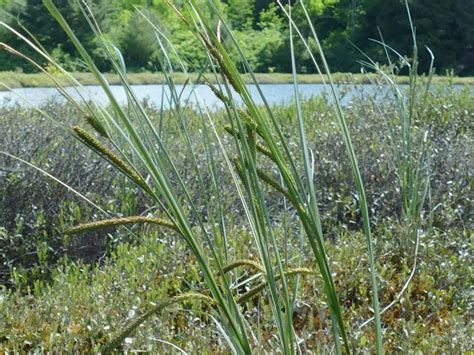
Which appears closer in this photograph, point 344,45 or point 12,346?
point 12,346

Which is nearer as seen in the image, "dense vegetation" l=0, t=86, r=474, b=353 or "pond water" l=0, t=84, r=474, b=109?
"dense vegetation" l=0, t=86, r=474, b=353

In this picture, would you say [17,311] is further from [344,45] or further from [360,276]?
[344,45]

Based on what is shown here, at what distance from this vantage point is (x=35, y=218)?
3.62m

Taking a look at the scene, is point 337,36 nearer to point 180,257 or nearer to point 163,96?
point 163,96

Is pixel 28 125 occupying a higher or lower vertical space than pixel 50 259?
higher

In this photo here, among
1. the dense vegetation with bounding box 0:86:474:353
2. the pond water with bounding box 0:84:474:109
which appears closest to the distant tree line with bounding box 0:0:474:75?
the pond water with bounding box 0:84:474:109

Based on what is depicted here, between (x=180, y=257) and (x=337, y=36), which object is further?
(x=337, y=36)

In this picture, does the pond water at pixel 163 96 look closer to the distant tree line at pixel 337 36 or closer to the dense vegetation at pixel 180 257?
the dense vegetation at pixel 180 257

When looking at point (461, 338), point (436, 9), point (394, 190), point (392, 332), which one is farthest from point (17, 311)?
point (436, 9)

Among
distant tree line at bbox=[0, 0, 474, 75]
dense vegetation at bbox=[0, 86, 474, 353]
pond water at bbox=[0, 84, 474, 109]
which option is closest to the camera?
dense vegetation at bbox=[0, 86, 474, 353]

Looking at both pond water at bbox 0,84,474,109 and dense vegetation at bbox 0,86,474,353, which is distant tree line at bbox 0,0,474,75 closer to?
pond water at bbox 0,84,474,109

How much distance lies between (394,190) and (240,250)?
45.4 inches

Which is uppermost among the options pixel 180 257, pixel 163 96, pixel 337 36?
pixel 163 96

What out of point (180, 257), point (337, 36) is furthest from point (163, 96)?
point (337, 36)
